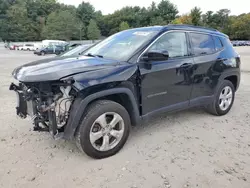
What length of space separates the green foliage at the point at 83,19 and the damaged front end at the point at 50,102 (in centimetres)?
6015

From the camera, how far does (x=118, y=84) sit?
2.98 metres

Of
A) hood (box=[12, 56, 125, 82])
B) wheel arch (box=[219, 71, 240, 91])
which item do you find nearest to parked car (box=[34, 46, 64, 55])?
wheel arch (box=[219, 71, 240, 91])

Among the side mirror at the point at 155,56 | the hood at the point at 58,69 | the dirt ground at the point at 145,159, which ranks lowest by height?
the dirt ground at the point at 145,159

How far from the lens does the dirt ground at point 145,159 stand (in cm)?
258

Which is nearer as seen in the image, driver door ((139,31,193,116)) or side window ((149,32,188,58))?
driver door ((139,31,193,116))

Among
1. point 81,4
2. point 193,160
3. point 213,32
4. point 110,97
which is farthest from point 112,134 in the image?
point 81,4

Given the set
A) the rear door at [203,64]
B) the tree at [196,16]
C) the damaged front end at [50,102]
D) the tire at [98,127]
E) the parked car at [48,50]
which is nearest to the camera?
the damaged front end at [50,102]

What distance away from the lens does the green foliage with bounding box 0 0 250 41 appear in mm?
62281

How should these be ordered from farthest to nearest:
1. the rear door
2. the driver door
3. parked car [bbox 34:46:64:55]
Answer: parked car [bbox 34:46:64:55], the rear door, the driver door

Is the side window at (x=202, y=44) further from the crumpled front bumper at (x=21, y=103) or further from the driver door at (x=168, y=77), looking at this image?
the crumpled front bumper at (x=21, y=103)

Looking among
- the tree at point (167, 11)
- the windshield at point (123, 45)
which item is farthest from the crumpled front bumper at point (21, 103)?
the tree at point (167, 11)

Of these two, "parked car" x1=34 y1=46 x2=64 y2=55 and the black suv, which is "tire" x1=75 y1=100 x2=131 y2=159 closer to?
the black suv

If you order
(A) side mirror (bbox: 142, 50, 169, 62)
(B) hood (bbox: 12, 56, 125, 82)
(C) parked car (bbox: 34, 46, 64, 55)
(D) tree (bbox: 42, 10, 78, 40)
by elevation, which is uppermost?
(D) tree (bbox: 42, 10, 78, 40)

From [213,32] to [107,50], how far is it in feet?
7.08
